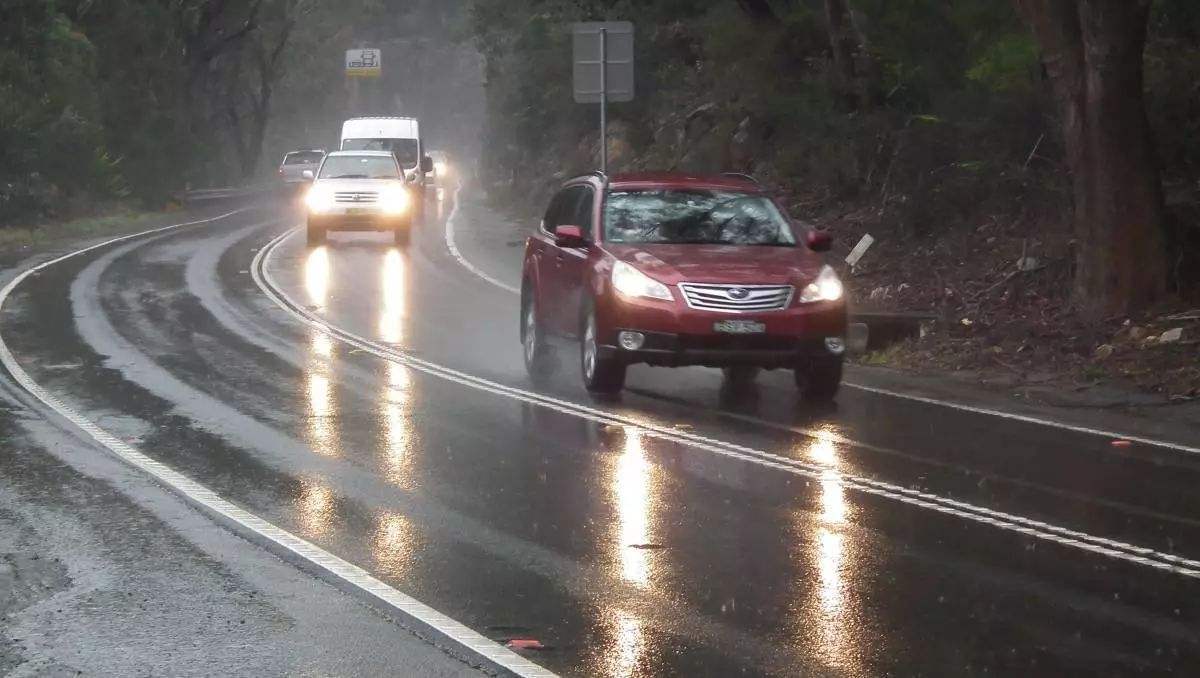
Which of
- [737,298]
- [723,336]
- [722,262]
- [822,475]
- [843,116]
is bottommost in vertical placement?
[822,475]

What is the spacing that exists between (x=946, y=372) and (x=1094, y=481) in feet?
18.3

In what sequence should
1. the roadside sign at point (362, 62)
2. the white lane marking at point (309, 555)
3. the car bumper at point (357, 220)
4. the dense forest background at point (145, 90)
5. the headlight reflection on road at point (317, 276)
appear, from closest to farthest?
the white lane marking at point (309, 555), the headlight reflection on road at point (317, 276), the car bumper at point (357, 220), the dense forest background at point (145, 90), the roadside sign at point (362, 62)

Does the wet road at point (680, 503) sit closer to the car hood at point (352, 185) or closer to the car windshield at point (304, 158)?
the car hood at point (352, 185)

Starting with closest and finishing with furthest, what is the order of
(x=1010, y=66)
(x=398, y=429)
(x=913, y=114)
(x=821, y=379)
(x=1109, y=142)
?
(x=398, y=429) < (x=821, y=379) < (x=1109, y=142) < (x=1010, y=66) < (x=913, y=114)

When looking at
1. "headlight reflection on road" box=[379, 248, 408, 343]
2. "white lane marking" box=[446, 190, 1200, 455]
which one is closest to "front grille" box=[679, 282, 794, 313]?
"white lane marking" box=[446, 190, 1200, 455]

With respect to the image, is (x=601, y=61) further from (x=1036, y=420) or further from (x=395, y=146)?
(x=395, y=146)

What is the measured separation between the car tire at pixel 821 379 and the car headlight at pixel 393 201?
20209mm

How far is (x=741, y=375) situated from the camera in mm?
15555

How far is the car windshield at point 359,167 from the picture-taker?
34.6 meters

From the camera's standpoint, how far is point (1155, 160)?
1612 centimetres

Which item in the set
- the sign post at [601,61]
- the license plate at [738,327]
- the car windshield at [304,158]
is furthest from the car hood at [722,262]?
the car windshield at [304,158]

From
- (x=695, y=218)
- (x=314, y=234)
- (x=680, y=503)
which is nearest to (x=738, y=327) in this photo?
(x=695, y=218)

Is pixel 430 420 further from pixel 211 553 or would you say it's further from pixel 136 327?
pixel 136 327

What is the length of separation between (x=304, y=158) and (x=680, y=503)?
60188mm
